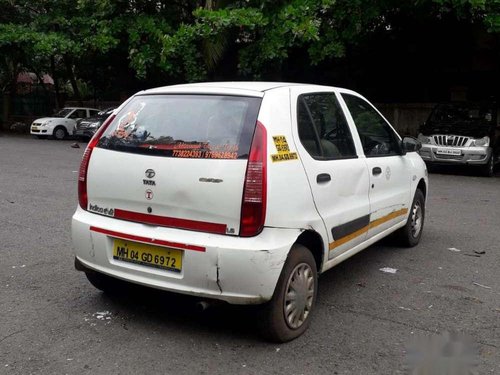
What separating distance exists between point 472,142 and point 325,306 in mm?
9908

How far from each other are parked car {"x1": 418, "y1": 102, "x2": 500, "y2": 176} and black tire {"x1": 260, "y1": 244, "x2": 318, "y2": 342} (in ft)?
33.3

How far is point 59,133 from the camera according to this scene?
2247cm

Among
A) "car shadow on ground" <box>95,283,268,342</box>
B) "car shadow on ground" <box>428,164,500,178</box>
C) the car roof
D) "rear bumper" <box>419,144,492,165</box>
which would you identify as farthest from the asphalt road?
"car shadow on ground" <box>428,164,500,178</box>

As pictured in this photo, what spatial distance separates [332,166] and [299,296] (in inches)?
39.7

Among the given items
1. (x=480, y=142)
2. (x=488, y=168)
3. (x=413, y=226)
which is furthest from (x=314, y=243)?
(x=488, y=168)

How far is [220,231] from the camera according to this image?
3.38 meters

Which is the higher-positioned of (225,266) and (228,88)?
(228,88)

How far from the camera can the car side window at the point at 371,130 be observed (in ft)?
15.7

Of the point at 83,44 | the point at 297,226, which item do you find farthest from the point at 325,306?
the point at 83,44

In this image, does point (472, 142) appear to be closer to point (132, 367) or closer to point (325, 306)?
point (325, 306)

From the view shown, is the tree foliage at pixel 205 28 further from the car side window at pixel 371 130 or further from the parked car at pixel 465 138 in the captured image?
the car side window at pixel 371 130

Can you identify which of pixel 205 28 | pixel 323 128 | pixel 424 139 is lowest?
pixel 424 139

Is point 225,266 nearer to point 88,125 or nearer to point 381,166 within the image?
point 381,166

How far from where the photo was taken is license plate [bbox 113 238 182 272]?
346 cm
